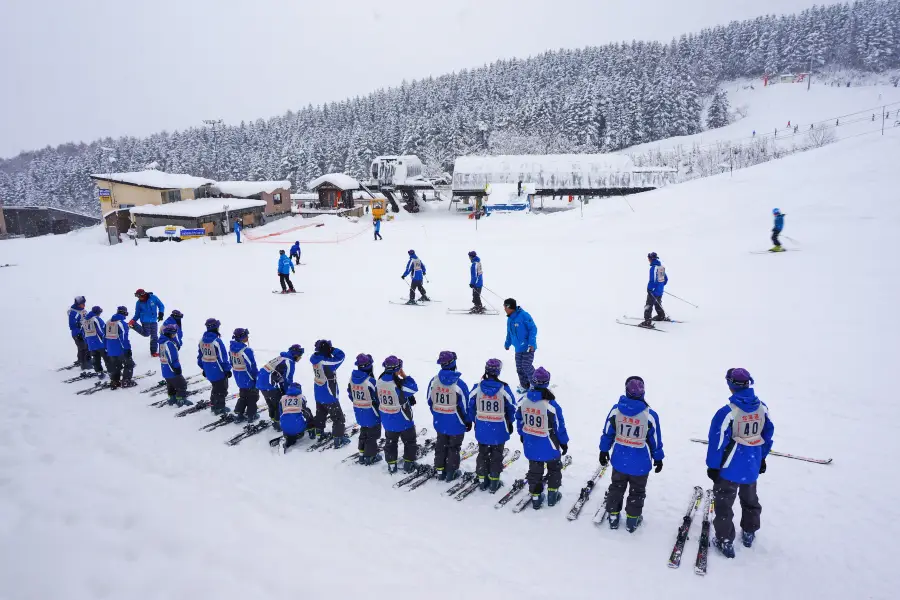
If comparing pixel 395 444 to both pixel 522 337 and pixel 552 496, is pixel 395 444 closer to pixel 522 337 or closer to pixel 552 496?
pixel 552 496

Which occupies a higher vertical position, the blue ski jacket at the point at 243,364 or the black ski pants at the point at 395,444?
the blue ski jacket at the point at 243,364

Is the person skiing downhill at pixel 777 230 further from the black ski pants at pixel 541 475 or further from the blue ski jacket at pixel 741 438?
the black ski pants at pixel 541 475

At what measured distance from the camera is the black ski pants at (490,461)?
604 centimetres

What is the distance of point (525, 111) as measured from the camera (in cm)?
8269

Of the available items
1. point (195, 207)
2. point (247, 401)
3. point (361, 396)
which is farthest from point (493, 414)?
point (195, 207)

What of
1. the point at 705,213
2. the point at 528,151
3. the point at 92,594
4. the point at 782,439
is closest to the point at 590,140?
the point at 528,151

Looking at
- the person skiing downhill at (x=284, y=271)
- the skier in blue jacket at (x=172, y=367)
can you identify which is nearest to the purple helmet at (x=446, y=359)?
the skier in blue jacket at (x=172, y=367)

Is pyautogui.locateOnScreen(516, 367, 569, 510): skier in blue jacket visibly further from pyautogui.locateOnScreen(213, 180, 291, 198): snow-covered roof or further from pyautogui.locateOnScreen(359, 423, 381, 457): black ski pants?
pyautogui.locateOnScreen(213, 180, 291, 198): snow-covered roof

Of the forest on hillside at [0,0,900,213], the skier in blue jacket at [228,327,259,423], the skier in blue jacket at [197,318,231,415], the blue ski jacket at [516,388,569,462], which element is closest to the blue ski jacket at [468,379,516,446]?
the blue ski jacket at [516,388,569,462]

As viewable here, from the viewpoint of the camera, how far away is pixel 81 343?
10.8 m

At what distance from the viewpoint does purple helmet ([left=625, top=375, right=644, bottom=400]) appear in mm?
4989

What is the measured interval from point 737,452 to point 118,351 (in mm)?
10793

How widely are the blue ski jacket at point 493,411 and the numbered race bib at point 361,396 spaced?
1.56 metres

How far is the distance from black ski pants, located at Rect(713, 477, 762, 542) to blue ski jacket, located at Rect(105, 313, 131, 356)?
1055cm
